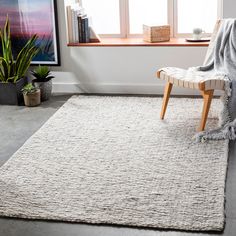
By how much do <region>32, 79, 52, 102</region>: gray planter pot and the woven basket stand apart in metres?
0.99

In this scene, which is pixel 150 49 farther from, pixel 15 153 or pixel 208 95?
pixel 15 153

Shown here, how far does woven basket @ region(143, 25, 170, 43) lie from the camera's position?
4.54m

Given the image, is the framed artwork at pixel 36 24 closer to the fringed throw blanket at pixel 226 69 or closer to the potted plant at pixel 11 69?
the potted plant at pixel 11 69

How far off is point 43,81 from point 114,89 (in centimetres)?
67

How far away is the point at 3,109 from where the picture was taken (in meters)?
4.38

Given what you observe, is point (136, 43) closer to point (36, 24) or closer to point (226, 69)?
point (36, 24)

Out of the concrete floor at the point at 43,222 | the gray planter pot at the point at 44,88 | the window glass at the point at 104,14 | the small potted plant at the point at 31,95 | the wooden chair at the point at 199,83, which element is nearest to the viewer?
the concrete floor at the point at 43,222

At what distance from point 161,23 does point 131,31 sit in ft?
1.01

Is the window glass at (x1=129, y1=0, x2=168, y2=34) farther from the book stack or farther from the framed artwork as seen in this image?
the framed artwork

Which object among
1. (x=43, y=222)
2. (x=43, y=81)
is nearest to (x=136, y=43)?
(x=43, y=81)

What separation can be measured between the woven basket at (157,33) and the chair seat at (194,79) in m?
0.74

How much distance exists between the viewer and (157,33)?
4.55 m

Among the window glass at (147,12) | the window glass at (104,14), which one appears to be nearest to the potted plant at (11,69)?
the window glass at (104,14)

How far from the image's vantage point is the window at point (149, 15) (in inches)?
187
